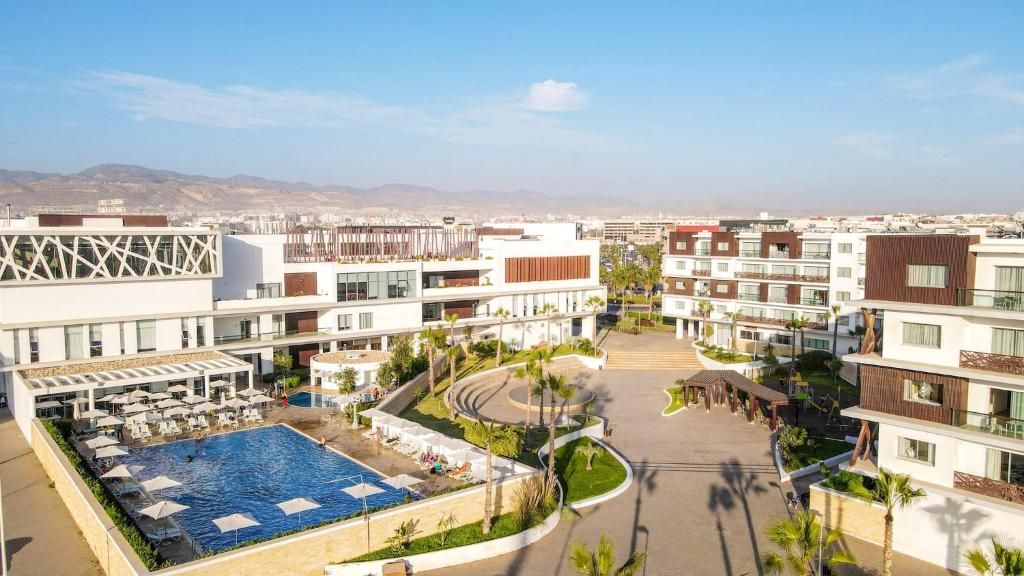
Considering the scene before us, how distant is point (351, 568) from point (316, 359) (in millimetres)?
24537

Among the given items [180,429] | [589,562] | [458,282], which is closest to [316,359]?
[180,429]

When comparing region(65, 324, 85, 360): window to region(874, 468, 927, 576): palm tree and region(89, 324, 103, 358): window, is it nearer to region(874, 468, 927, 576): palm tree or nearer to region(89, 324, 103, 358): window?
region(89, 324, 103, 358): window

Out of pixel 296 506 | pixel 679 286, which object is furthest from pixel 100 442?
pixel 679 286

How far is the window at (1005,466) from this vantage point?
21.2 m

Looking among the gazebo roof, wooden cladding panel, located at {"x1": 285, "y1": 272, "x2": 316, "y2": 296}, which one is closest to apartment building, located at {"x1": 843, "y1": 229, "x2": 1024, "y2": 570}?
the gazebo roof

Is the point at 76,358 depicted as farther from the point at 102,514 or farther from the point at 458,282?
the point at 458,282

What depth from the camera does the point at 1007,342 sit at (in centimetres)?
2162

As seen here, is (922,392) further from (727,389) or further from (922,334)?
(727,389)

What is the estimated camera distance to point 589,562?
15.3 metres

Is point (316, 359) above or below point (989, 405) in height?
below

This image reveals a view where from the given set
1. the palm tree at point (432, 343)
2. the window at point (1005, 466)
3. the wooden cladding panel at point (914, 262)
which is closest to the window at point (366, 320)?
the palm tree at point (432, 343)

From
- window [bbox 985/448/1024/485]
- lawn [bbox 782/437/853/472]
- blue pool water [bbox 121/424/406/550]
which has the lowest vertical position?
lawn [bbox 782/437/853/472]

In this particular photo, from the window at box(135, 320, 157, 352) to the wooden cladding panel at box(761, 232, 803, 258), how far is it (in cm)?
4439

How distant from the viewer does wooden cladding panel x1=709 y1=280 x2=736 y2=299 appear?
5906cm
